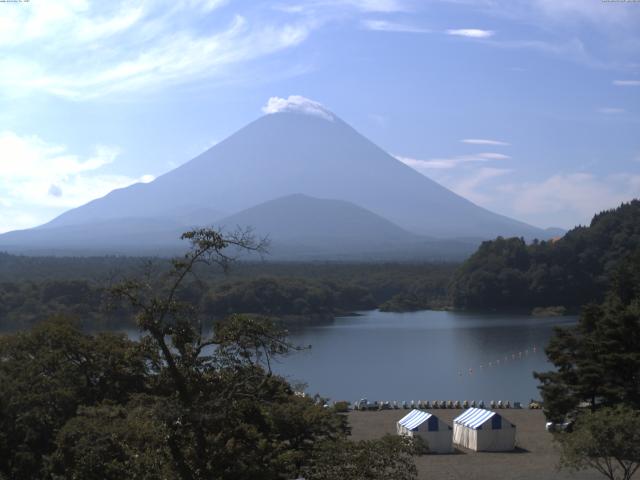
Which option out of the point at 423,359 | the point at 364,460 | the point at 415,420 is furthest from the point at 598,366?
the point at 423,359

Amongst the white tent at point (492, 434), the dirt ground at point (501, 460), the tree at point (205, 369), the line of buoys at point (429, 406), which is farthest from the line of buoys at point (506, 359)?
the tree at point (205, 369)

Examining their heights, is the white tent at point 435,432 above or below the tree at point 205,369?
below

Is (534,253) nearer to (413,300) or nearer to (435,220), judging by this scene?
(413,300)

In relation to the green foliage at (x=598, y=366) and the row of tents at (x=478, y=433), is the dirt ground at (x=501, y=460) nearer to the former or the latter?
the row of tents at (x=478, y=433)

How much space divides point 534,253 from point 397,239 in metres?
93.9

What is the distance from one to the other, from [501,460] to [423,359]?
1474 cm

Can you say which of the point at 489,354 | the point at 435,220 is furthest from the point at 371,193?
the point at 489,354

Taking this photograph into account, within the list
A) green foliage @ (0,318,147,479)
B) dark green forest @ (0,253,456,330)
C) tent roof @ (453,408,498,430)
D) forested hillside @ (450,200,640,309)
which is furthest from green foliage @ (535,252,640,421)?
forested hillside @ (450,200,640,309)

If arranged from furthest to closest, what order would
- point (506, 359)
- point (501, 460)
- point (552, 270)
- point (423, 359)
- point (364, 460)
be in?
point (552, 270) < point (423, 359) < point (506, 359) < point (501, 460) < point (364, 460)

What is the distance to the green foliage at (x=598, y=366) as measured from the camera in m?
12.2

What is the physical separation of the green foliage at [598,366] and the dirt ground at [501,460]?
0.72m

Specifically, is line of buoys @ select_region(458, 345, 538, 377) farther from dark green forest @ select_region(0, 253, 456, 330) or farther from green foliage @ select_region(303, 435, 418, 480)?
green foliage @ select_region(303, 435, 418, 480)

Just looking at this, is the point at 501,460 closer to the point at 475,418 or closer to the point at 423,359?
the point at 475,418

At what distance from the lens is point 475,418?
13016mm
